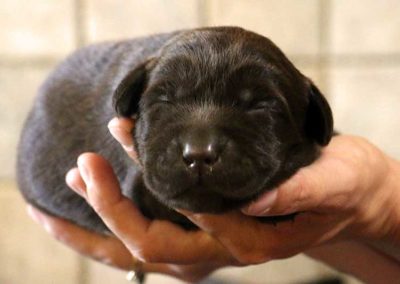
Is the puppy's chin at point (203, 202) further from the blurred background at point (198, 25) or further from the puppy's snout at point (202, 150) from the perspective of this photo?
the blurred background at point (198, 25)

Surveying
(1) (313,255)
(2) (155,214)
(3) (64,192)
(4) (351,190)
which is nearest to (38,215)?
(3) (64,192)

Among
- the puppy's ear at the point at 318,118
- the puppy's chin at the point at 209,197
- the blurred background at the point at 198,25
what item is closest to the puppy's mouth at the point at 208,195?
the puppy's chin at the point at 209,197

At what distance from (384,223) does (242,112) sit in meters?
0.45

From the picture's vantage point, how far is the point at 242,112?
0.94 meters

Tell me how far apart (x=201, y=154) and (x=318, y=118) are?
298 millimetres

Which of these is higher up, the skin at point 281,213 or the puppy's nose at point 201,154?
the puppy's nose at point 201,154

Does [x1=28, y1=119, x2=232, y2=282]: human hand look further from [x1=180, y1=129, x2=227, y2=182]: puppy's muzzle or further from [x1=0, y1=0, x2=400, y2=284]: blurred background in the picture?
[x1=0, y1=0, x2=400, y2=284]: blurred background

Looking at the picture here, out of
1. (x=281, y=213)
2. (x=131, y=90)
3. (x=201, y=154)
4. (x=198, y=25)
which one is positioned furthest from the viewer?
(x=198, y=25)

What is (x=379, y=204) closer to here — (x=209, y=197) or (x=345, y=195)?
(x=345, y=195)

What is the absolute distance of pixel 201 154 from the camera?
2.79 feet

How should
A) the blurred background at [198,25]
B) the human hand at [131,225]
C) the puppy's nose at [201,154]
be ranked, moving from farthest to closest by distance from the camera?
the blurred background at [198,25], the human hand at [131,225], the puppy's nose at [201,154]

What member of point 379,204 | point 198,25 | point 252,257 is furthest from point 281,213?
point 198,25

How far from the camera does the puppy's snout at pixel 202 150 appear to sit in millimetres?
852

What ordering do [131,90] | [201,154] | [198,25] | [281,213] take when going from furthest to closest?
1. [198,25]
2. [131,90]
3. [281,213]
4. [201,154]
